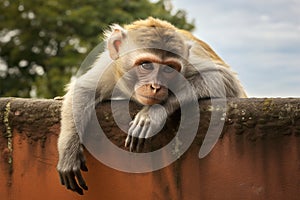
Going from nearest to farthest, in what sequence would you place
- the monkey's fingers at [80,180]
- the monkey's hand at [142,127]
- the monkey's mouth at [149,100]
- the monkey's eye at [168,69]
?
the monkey's hand at [142,127], the monkey's fingers at [80,180], the monkey's mouth at [149,100], the monkey's eye at [168,69]

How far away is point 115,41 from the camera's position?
4320 millimetres

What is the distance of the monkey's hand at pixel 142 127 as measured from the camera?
3.30 m

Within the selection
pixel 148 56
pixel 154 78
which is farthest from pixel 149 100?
pixel 148 56

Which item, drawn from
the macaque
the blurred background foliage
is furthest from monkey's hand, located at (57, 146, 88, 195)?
the blurred background foliage

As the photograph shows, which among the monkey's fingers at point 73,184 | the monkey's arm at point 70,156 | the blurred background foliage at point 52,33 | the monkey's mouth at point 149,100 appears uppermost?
the blurred background foliage at point 52,33

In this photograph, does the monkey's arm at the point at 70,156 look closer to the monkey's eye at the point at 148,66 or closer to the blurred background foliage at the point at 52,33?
the monkey's eye at the point at 148,66

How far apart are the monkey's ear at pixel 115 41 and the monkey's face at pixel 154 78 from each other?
34 centimetres

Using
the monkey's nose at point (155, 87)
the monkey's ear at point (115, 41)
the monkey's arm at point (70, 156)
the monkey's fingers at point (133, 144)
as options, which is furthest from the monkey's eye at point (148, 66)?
the monkey's fingers at point (133, 144)

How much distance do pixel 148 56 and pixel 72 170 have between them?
97cm

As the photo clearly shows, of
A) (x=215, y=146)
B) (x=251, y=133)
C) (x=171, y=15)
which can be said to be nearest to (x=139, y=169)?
(x=215, y=146)

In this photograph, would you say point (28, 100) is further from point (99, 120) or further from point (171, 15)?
point (171, 15)

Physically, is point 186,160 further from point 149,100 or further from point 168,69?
point 168,69

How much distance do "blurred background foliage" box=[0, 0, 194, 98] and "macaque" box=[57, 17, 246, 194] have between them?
536 inches

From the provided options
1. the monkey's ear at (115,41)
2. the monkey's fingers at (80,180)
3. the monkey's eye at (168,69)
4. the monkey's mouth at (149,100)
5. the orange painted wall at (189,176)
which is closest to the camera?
the orange painted wall at (189,176)
